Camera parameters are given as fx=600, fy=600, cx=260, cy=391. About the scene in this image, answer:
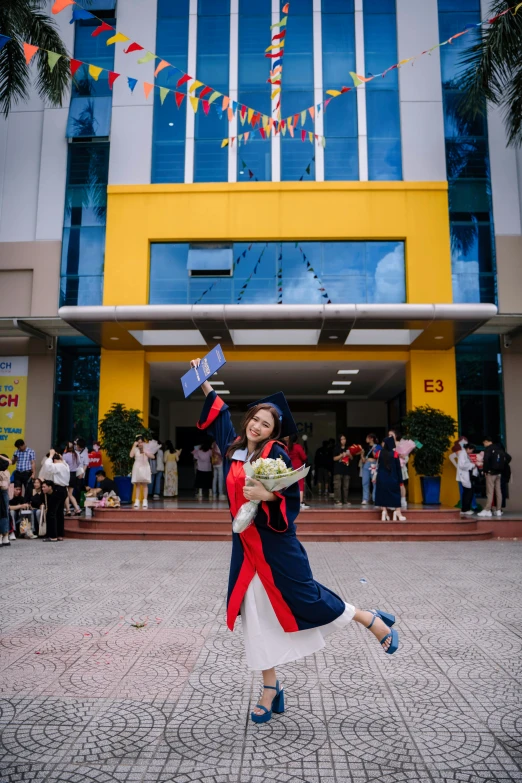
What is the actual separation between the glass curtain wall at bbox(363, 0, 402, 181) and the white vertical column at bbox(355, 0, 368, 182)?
0.35 feet

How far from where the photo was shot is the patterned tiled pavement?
8.14 ft

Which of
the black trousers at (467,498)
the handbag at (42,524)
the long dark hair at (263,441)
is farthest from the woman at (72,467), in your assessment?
the long dark hair at (263,441)

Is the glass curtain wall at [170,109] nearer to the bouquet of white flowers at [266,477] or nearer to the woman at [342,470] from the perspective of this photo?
the woman at [342,470]

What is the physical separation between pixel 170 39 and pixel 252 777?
57.1 ft

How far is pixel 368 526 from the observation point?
10.9m

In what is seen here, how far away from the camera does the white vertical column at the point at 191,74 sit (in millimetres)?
15180

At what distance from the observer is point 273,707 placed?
306cm

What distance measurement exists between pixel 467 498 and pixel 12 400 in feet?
35.8

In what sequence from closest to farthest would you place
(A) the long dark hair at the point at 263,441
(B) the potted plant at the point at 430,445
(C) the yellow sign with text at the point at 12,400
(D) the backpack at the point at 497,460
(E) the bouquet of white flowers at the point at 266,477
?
(E) the bouquet of white flowers at the point at 266,477 → (A) the long dark hair at the point at 263,441 → (D) the backpack at the point at 497,460 → (B) the potted plant at the point at 430,445 → (C) the yellow sign with text at the point at 12,400

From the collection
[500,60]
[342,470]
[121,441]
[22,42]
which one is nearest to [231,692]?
[121,441]

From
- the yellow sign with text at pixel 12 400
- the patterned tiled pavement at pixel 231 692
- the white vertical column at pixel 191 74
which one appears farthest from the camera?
the white vertical column at pixel 191 74

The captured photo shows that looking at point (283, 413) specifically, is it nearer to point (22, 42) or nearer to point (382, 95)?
point (22, 42)

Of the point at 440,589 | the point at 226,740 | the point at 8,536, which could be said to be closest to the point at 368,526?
the point at 440,589

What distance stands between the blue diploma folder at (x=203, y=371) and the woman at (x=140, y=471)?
912 cm
